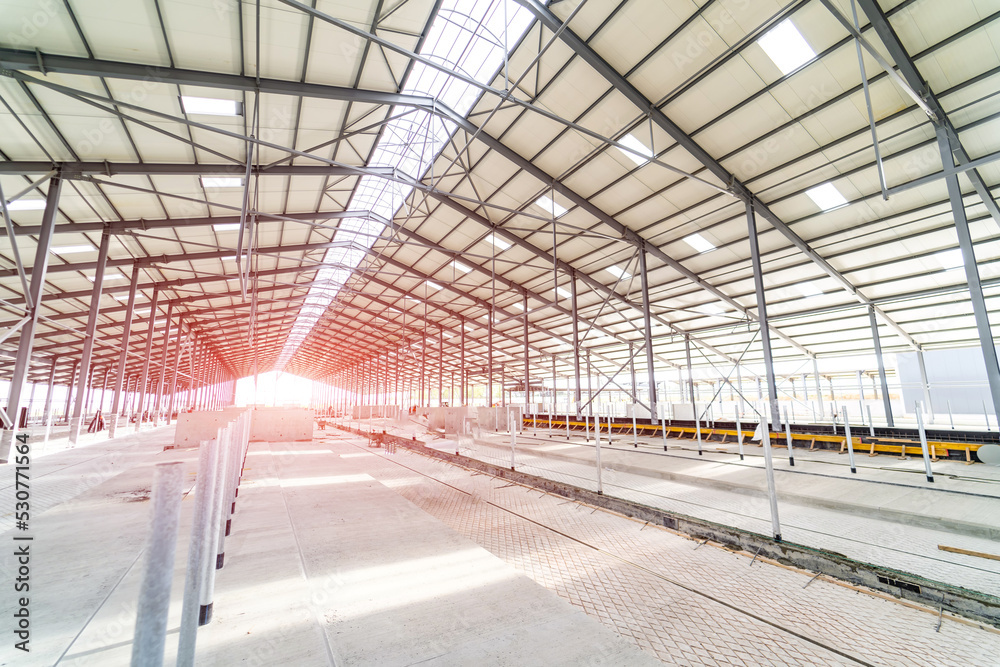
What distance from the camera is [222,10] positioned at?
8.63 meters

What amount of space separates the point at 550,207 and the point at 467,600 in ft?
55.8

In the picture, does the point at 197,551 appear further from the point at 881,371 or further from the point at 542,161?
the point at 881,371

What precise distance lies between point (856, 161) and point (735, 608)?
1501cm

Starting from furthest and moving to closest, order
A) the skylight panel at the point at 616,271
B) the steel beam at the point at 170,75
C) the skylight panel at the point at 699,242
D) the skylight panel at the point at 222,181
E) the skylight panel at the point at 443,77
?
the skylight panel at the point at 616,271, the skylight panel at the point at 699,242, the skylight panel at the point at 222,181, the skylight panel at the point at 443,77, the steel beam at the point at 170,75

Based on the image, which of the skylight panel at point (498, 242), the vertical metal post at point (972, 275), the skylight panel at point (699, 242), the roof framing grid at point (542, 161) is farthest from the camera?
the skylight panel at point (498, 242)

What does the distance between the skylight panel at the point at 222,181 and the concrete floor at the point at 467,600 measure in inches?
455

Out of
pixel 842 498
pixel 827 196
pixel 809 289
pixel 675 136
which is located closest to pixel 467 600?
pixel 842 498

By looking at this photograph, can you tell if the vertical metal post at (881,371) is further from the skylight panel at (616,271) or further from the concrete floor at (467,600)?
the concrete floor at (467,600)

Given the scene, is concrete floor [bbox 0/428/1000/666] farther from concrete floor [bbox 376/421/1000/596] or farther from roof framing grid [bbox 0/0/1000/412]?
roof framing grid [bbox 0/0/1000/412]

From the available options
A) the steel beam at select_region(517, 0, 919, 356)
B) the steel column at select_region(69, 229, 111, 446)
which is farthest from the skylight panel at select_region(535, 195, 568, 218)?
the steel column at select_region(69, 229, 111, 446)

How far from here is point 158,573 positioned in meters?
1.59

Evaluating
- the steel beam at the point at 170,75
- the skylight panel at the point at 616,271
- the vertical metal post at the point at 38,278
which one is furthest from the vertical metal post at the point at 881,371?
the vertical metal post at the point at 38,278

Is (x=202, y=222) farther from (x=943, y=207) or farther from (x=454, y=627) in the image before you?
(x=943, y=207)

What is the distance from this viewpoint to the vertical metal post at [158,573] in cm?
151
